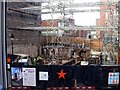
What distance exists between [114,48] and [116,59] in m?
0.09

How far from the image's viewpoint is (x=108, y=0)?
137cm

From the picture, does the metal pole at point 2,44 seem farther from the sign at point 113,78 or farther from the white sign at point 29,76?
the sign at point 113,78

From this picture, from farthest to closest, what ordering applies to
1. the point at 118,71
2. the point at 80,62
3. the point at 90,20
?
the point at 90,20, the point at 80,62, the point at 118,71

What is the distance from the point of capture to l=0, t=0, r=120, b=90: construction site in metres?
1.36

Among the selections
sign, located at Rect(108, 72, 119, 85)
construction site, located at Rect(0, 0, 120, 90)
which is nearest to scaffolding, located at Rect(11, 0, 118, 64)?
construction site, located at Rect(0, 0, 120, 90)

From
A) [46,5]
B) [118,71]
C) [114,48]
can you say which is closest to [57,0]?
[46,5]

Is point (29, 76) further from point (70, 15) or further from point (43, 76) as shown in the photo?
point (70, 15)

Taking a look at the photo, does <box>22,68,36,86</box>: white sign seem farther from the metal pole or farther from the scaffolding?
the scaffolding

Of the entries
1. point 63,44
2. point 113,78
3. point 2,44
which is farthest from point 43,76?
point 113,78

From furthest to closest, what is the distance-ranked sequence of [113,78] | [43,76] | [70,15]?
[70,15] < [43,76] < [113,78]

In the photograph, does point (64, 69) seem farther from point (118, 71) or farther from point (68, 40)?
point (118, 71)

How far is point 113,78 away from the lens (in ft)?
4.37

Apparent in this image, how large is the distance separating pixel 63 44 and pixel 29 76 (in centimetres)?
40

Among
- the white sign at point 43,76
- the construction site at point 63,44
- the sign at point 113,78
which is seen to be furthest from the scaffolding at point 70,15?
the white sign at point 43,76
